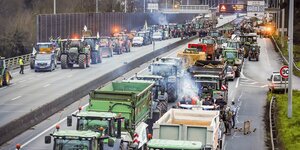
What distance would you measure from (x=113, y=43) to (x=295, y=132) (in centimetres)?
4965

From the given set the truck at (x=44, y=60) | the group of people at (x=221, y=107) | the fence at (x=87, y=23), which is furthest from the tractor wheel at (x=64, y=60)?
the group of people at (x=221, y=107)

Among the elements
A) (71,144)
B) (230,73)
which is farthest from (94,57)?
(71,144)

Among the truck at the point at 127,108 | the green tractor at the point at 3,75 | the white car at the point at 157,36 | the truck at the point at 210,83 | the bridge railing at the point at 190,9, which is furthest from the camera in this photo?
the bridge railing at the point at 190,9

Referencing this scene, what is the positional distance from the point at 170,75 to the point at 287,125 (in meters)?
11.3

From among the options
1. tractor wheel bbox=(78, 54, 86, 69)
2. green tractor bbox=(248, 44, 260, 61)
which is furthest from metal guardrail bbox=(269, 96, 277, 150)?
green tractor bbox=(248, 44, 260, 61)

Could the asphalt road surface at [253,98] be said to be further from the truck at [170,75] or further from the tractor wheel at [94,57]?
the tractor wheel at [94,57]

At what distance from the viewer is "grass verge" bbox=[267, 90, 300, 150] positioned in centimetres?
2626

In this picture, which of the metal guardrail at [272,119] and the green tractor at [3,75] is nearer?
the metal guardrail at [272,119]

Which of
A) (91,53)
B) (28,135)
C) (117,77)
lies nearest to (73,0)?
(91,53)

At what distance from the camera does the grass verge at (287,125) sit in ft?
86.2

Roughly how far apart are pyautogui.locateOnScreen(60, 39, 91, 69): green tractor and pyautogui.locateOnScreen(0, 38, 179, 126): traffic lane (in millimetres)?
823

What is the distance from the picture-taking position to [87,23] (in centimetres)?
9181

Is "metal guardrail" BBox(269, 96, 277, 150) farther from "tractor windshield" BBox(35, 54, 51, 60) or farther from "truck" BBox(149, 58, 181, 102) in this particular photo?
"tractor windshield" BBox(35, 54, 51, 60)

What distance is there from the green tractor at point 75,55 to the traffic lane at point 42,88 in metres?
0.82
